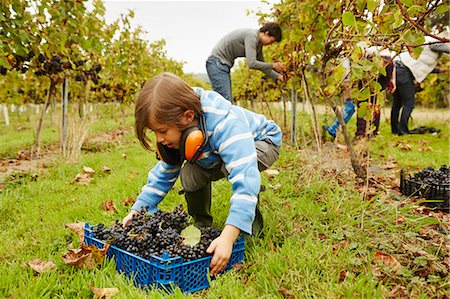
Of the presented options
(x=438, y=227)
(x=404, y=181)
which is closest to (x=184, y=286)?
(x=438, y=227)

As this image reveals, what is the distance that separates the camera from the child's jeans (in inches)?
101

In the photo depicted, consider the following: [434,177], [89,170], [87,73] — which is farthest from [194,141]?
[87,73]

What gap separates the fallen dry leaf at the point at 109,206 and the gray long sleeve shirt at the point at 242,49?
111 inches

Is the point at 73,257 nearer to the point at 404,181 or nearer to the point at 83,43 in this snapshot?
the point at 404,181

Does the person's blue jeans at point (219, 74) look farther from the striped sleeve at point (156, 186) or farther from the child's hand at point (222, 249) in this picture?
the child's hand at point (222, 249)

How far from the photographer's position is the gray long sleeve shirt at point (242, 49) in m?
5.38

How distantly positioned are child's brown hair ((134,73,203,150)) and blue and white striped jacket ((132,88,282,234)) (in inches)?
7.2

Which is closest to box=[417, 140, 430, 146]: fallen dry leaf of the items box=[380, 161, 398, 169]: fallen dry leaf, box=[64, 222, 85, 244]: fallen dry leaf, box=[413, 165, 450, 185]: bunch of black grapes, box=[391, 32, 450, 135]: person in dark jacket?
box=[391, 32, 450, 135]: person in dark jacket

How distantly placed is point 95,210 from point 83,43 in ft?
12.1

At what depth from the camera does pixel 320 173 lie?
367 cm

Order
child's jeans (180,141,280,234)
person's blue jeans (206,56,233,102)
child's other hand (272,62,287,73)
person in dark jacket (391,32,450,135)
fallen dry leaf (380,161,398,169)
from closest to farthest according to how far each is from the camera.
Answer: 1. child's jeans (180,141,280,234)
2. fallen dry leaf (380,161,398,169)
3. child's other hand (272,62,287,73)
4. person's blue jeans (206,56,233,102)
5. person in dark jacket (391,32,450,135)

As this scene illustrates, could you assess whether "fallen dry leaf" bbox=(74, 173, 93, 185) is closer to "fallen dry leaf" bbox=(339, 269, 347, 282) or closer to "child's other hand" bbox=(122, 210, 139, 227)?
"child's other hand" bbox=(122, 210, 139, 227)

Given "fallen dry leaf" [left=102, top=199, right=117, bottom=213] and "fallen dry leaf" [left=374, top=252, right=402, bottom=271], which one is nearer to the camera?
"fallen dry leaf" [left=374, top=252, right=402, bottom=271]

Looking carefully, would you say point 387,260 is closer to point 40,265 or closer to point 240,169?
point 240,169
